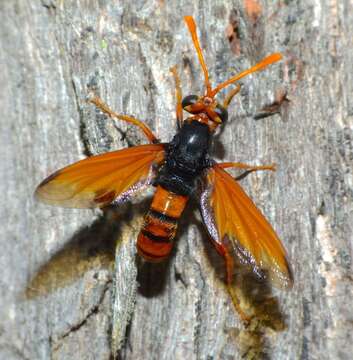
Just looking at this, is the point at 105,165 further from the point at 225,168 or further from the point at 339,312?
the point at 339,312

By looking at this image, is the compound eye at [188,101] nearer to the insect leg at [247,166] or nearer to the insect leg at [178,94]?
the insect leg at [178,94]

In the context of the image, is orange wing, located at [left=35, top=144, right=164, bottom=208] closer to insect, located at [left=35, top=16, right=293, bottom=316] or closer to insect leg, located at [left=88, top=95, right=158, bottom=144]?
insect, located at [left=35, top=16, right=293, bottom=316]

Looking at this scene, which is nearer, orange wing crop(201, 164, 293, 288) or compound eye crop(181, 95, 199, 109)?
orange wing crop(201, 164, 293, 288)

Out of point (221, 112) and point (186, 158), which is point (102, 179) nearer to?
point (186, 158)

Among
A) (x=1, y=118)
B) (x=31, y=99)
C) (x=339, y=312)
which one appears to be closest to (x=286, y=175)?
(x=339, y=312)

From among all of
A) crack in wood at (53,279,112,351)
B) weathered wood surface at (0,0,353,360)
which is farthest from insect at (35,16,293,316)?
crack in wood at (53,279,112,351)

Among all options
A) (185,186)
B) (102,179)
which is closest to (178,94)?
(185,186)
